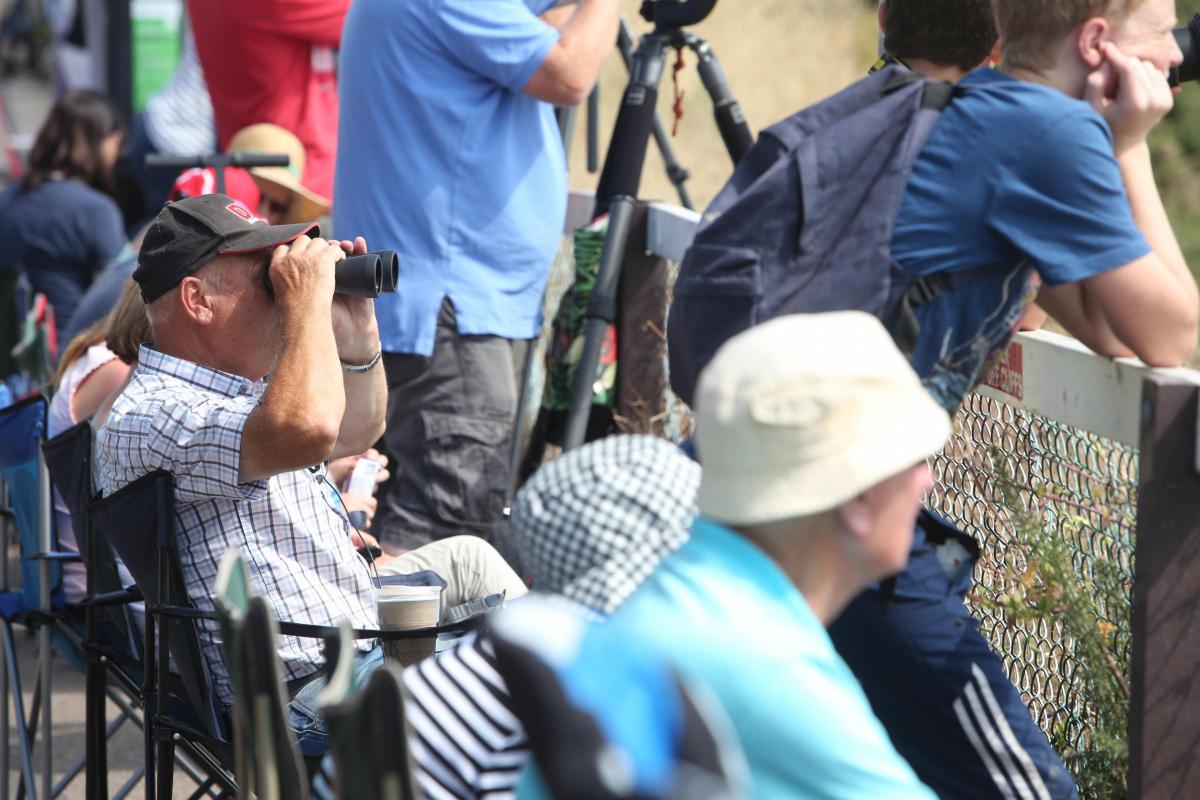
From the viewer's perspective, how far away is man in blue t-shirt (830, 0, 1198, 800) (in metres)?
1.93

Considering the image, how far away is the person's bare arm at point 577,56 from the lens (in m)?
3.65

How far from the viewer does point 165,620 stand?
7.66 feet

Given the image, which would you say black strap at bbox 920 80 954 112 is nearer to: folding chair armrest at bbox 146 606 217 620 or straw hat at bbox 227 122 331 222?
folding chair armrest at bbox 146 606 217 620

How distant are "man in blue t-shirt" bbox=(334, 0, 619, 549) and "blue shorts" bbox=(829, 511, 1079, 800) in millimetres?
1876

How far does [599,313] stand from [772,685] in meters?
2.84

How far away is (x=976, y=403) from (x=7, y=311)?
449 centimetres

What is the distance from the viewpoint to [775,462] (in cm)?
146

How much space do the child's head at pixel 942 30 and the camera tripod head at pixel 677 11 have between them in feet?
5.51

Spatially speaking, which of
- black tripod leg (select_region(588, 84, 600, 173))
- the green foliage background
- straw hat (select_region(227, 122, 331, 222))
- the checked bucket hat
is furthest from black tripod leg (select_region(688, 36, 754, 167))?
the green foliage background

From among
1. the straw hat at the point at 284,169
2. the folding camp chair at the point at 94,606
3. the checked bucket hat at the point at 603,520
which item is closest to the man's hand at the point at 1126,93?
the checked bucket hat at the point at 603,520

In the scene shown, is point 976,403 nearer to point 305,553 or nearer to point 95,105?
point 305,553

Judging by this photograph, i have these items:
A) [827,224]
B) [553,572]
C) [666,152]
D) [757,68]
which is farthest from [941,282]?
[757,68]

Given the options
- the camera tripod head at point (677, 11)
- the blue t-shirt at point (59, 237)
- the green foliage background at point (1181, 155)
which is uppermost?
the camera tripod head at point (677, 11)

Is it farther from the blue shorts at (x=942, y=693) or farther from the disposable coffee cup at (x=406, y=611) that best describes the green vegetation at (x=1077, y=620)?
the disposable coffee cup at (x=406, y=611)
